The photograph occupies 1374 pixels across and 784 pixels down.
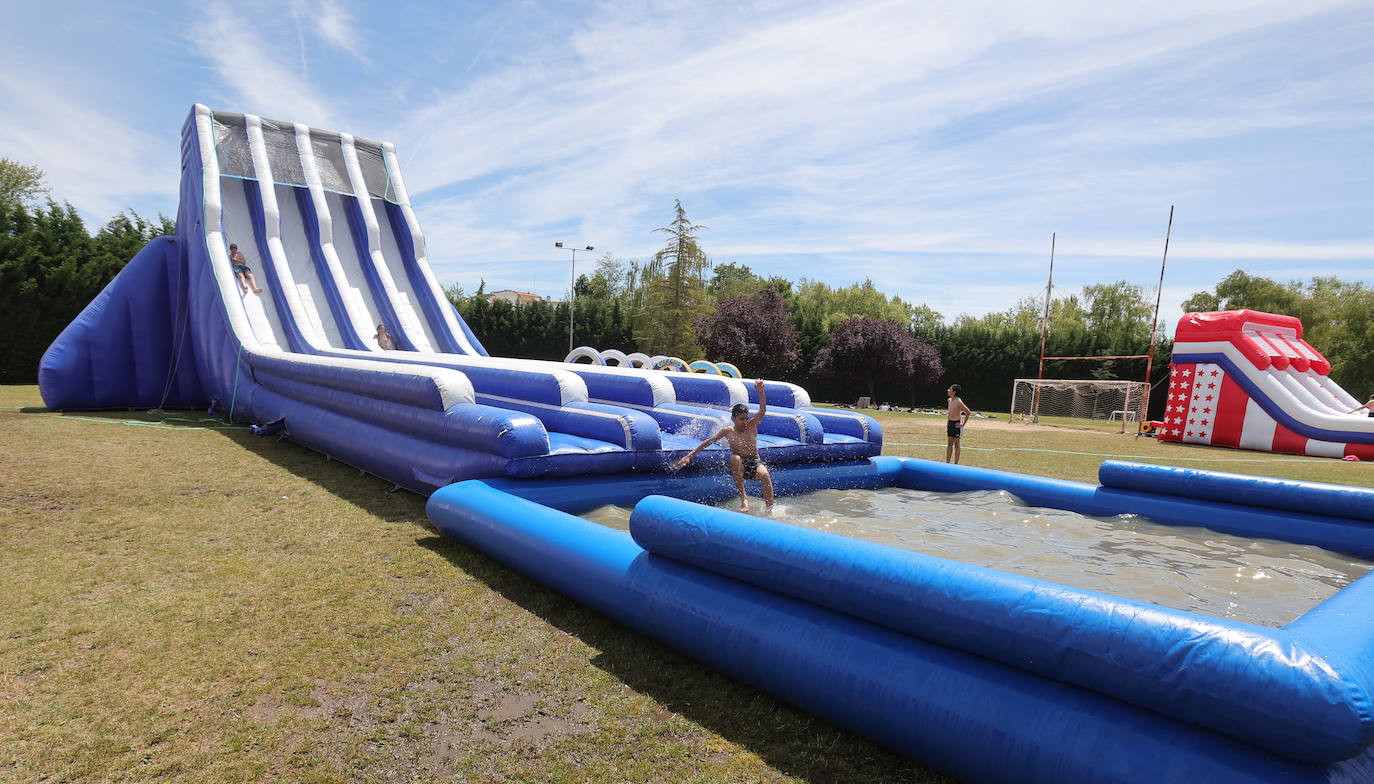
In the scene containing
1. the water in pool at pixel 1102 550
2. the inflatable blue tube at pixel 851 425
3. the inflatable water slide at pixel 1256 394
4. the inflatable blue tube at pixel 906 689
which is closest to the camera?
the inflatable blue tube at pixel 906 689

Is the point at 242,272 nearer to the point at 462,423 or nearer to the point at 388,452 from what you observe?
the point at 388,452

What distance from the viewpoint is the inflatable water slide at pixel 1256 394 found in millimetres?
12617

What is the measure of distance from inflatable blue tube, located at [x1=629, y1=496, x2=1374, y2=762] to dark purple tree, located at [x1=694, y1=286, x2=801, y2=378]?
22526mm

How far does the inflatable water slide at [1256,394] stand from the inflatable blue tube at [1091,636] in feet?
47.6

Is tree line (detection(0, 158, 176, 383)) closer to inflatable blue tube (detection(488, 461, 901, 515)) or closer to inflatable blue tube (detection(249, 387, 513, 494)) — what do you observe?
inflatable blue tube (detection(249, 387, 513, 494))

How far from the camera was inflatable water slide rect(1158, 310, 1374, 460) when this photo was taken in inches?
497

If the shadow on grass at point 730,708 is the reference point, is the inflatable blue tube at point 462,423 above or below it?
above

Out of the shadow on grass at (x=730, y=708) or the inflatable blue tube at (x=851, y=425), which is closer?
the shadow on grass at (x=730, y=708)

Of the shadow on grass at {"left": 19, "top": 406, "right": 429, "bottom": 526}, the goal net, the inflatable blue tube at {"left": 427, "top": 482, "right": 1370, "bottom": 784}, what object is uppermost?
the inflatable blue tube at {"left": 427, "top": 482, "right": 1370, "bottom": 784}

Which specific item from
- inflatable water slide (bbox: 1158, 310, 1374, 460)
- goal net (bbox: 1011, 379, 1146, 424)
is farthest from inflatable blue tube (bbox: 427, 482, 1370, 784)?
goal net (bbox: 1011, 379, 1146, 424)

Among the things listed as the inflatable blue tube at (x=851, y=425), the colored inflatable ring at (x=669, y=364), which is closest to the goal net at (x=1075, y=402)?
the colored inflatable ring at (x=669, y=364)

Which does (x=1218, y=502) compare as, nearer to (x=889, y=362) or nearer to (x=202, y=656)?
(x=202, y=656)

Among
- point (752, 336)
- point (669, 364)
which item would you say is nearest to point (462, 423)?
point (669, 364)

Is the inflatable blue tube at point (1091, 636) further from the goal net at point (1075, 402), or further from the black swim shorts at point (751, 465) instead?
the goal net at point (1075, 402)
